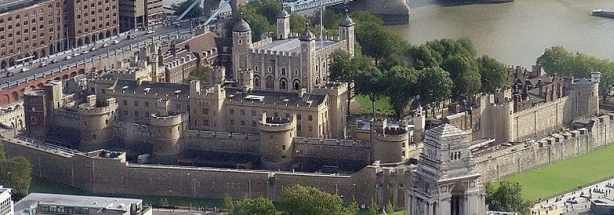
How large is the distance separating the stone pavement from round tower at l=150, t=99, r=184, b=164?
1232 centimetres

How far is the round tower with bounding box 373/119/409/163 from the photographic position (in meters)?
55.3

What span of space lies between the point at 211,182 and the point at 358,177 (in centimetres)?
465

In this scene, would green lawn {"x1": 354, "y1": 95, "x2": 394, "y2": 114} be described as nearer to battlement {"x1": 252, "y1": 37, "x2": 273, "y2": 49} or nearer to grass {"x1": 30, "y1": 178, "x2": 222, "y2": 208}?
battlement {"x1": 252, "y1": 37, "x2": 273, "y2": 49}

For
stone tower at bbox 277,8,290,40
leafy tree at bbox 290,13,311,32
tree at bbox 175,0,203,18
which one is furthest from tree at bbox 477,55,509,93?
tree at bbox 175,0,203,18

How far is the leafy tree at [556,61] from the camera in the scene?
68312 millimetres

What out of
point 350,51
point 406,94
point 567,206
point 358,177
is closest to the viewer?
point 567,206

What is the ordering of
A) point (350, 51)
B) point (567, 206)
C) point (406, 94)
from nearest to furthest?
point (567, 206)
point (406, 94)
point (350, 51)

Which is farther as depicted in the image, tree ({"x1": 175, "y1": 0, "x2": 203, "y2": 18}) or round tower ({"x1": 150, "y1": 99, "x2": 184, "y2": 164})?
tree ({"x1": 175, "y1": 0, "x2": 203, "y2": 18})

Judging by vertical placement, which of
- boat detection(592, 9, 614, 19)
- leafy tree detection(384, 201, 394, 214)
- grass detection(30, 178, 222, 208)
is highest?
boat detection(592, 9, 614, 19)

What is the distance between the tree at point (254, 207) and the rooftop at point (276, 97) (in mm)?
9099

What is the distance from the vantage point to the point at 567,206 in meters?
50.5

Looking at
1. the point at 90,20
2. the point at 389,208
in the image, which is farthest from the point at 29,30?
the point at 389,208

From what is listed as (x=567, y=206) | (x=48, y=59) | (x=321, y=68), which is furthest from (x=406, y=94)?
(x=48, y=59)

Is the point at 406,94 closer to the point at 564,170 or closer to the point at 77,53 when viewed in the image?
the point at 564,170
